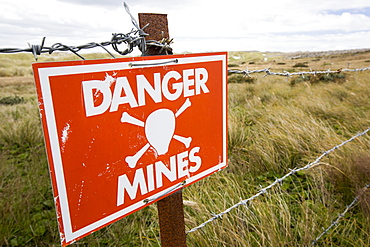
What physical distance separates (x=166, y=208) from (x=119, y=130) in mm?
472

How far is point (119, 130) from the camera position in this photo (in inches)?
35.8

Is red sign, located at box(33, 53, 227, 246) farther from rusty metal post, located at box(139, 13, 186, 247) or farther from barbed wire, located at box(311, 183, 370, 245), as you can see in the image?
barbed wire, located at box(311, 183, 370, 245)

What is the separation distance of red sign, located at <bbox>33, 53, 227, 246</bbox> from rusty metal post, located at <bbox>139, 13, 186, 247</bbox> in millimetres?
88

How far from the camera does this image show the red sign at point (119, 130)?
0.78 meters

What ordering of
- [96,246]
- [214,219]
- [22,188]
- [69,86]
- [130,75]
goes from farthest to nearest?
[22,188], [96,246], [214,219], [130,75], [69,86]

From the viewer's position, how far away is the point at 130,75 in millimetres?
911

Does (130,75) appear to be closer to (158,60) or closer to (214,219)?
(158,60)

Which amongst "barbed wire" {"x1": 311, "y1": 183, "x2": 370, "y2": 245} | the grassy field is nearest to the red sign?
the grassy field

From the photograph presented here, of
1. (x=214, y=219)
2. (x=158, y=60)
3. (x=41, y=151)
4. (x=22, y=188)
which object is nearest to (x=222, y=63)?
(x=158, y=60)

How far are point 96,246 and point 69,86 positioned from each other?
157 centimetres

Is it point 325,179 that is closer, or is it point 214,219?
point 214,219

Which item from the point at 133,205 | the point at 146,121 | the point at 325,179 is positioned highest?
the point at 146,121

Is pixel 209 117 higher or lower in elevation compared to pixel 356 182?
higher

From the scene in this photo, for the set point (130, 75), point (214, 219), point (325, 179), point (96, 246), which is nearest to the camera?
point (130, 75)
